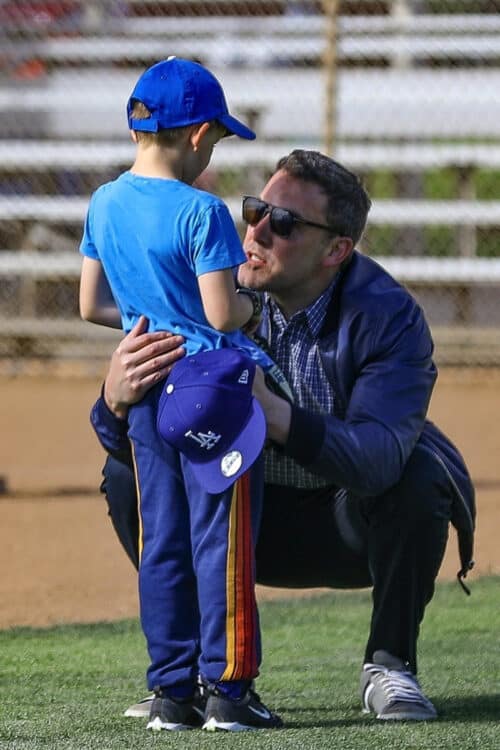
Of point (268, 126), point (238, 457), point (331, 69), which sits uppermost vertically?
point (331, 69)

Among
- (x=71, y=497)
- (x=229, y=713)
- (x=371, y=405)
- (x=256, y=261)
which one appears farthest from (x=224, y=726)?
(x=71, y=497)

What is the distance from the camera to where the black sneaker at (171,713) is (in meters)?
3.24

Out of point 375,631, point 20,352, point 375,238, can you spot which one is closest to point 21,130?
point 20,352

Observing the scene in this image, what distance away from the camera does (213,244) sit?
3158 millimetres

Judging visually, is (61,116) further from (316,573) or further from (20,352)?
(316,573)

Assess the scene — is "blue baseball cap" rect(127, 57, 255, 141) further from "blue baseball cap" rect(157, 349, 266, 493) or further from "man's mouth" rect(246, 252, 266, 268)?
"blue baseball cap" rect(157, 349, 266, 493)

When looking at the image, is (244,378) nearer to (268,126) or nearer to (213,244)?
(213,244)

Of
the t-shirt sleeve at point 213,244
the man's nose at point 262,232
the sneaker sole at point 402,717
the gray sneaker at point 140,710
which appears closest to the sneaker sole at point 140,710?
the gray sneaker at point 140,710

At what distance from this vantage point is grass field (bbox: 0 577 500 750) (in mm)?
3176

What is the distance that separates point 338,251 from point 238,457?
2.43 ft

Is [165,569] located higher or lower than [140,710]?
higher

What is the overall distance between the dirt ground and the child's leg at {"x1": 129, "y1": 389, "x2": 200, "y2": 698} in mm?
1871

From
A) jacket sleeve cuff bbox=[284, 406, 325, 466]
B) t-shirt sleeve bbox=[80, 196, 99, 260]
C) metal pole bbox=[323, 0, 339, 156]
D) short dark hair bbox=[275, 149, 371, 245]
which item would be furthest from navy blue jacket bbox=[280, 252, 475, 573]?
metal pole bbox=[323, 0, 339, 156]

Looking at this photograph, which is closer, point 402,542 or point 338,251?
point 402,542
